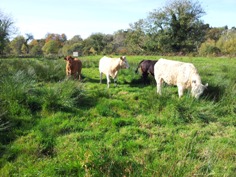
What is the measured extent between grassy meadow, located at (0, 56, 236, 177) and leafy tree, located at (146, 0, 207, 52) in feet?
114

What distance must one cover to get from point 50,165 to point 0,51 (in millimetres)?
45976

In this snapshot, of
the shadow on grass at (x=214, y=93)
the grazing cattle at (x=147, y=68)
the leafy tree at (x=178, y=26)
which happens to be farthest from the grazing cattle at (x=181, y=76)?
the leafy tree at (x=178, y=26)

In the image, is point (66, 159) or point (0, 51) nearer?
point (66, 159)

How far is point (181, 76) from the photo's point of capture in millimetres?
8664

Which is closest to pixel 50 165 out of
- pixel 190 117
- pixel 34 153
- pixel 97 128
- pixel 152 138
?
pixel 34 153

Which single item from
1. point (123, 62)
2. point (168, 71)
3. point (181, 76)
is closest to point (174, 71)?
point (168, 71)

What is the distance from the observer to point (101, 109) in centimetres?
712

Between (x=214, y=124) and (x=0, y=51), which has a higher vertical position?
(x=0, y=51)

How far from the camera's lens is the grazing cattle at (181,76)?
7.93 meters

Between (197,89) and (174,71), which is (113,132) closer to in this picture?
(197,89)

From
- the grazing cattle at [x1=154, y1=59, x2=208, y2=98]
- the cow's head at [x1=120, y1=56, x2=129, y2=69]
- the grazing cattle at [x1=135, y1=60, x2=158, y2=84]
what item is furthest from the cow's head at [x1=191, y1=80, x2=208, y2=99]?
the cow's head at [x1=120, y1=56, x2=129, y2=69]

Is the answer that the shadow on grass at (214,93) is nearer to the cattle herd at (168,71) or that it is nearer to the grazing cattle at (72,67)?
the cattle herd at (168,71)

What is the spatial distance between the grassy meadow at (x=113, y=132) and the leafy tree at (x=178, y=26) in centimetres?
3484

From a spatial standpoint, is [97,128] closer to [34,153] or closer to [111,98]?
[34,153]
